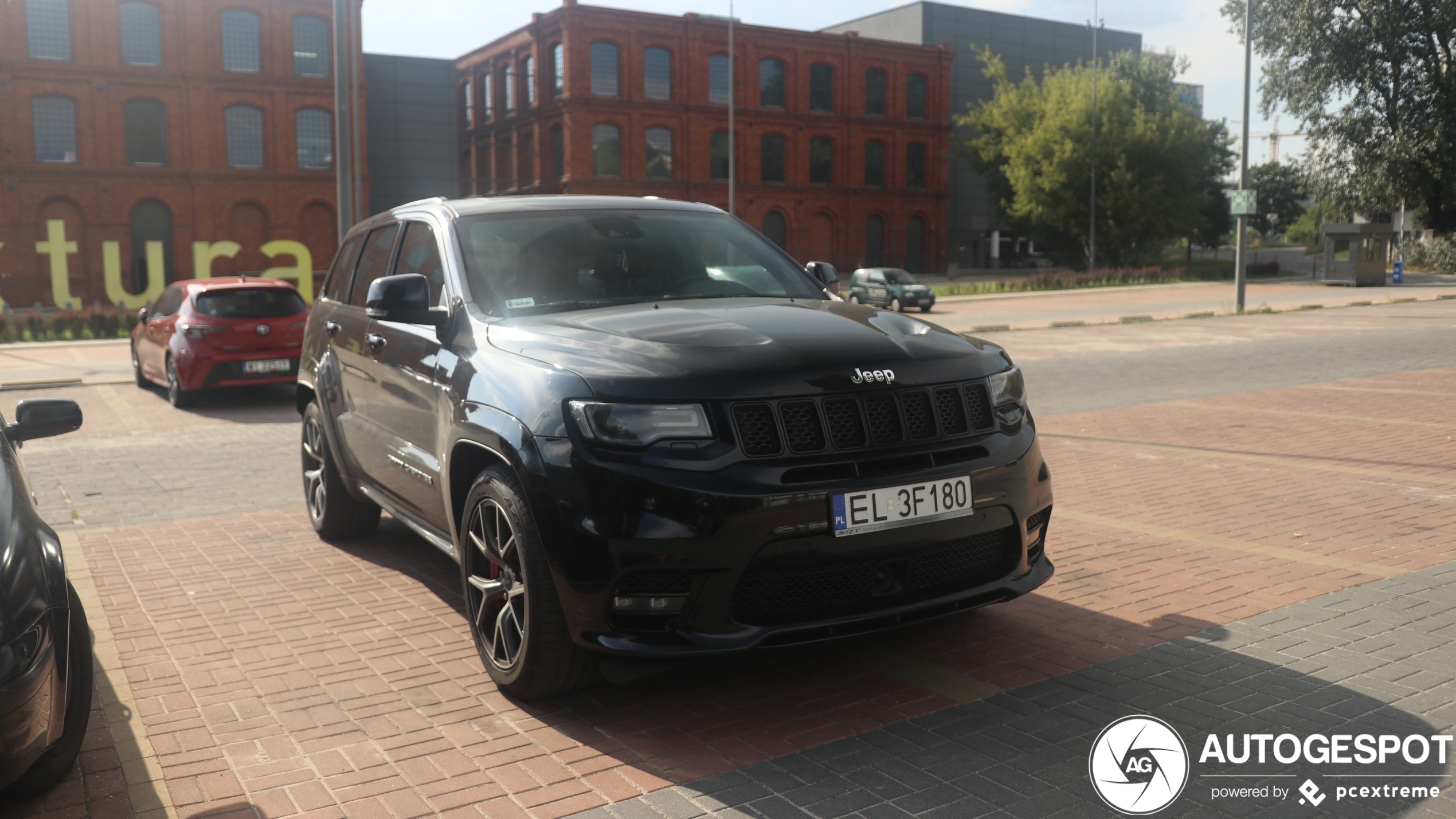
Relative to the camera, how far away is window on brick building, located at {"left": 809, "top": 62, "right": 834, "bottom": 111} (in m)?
63.4

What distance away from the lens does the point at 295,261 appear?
48844mm

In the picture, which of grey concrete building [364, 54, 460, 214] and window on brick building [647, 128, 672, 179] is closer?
grey concrete building [364, 54, 460, 214]

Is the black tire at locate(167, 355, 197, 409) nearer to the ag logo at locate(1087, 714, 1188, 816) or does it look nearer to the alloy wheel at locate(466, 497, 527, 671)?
the alloy wheel at locate(466, 497, 527, 671)

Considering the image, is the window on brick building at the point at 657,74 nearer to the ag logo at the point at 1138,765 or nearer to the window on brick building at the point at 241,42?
the window on brick building at the point at 241,42

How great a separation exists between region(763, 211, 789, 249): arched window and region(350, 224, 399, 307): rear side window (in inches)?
2241

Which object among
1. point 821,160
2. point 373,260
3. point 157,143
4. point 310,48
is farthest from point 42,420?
point 821,160

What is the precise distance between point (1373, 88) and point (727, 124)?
1160 inches

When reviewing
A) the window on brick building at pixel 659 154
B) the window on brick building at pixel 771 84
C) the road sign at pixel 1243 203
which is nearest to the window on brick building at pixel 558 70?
the window on brick building at pixel 659 154

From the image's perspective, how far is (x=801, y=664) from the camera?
178 inches

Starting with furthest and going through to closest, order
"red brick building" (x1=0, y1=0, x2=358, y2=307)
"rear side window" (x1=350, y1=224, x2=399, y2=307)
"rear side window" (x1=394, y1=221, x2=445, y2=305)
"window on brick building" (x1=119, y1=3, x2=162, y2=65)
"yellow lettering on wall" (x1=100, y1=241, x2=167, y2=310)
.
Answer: "window on brick building" (x1=119, y1=3, x2=162, y2=65)
"yellow lettering on wall" (x1=100, y1=241, x2=167, y2=310)
"red brick building" (x1=0, y1=0, x2=358, y2=307)
"rear side window" (x1=350, y1=224, x2=399, y2=307)
"rear side window" (x1=394, y1=221, x2=445, y2=305)

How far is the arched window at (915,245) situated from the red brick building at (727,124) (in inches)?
3.9

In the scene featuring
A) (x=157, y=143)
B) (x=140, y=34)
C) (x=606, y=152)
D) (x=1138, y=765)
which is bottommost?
(x=1138, y=765)

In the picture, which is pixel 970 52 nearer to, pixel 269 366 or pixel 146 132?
pixel 146 132

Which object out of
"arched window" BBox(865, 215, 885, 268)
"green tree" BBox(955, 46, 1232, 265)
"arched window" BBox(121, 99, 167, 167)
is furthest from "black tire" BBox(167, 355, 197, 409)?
"arched window" BBox(865, 215, 885, 268)
